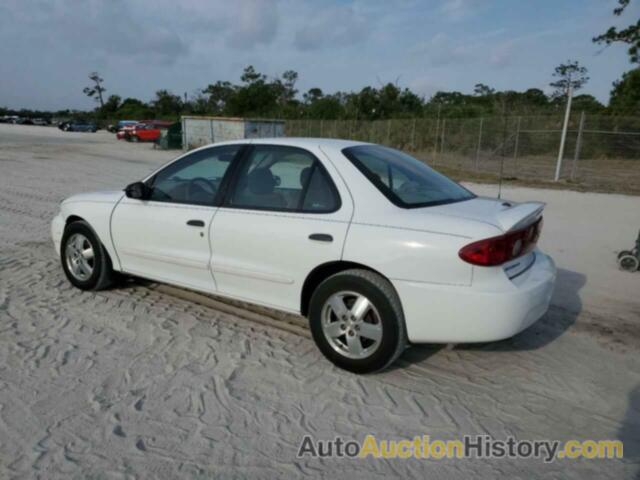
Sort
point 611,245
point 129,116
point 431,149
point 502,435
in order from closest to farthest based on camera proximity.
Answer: point 502,435, point 611,245, point 431,149, point 129,116

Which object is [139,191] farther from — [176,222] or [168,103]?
[168,103]

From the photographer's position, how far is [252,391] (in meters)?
3.29

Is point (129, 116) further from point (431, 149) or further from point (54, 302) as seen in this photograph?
point (54, 302)

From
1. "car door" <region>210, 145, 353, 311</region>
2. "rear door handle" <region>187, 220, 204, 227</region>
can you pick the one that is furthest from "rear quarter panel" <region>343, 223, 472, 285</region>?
"rear door handle" <region>187, 220, 204, 227</region>

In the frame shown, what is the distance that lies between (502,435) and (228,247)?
2302 mm

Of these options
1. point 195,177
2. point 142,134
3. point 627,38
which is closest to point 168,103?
point 142,134

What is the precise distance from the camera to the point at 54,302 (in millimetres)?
4703

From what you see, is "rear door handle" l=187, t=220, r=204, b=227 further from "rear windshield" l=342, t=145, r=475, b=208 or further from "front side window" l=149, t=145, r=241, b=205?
"rear windshield" l=342, t=145, r=475, b=208

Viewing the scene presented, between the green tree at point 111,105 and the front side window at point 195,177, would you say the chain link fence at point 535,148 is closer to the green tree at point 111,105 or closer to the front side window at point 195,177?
the front side window at point 195,177

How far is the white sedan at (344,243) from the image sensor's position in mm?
3133

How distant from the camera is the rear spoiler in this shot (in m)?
3.20

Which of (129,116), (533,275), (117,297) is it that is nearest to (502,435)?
(533,275)

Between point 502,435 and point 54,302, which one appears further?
point 54,302

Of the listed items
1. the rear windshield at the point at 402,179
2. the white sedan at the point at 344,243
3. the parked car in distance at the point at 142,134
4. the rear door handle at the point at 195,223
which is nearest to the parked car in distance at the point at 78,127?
the parked car in distance at the point at 142,134
